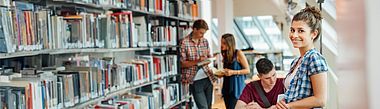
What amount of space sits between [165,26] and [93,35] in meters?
1.65

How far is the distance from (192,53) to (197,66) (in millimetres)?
160

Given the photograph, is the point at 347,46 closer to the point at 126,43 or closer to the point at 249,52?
the point at 126,43

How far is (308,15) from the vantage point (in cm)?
209

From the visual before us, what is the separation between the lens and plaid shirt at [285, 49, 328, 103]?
6.35 ft

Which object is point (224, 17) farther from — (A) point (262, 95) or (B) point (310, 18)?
(B) point (310, 18)

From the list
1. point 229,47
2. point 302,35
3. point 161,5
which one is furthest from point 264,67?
point 161,5

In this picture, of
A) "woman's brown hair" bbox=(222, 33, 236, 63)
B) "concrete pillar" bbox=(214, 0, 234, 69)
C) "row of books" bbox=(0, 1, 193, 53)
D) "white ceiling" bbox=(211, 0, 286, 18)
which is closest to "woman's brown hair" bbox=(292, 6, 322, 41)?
"row of books" bbox=(0, 1, 193, 53)

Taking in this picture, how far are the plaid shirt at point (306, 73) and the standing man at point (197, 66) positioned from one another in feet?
8.89

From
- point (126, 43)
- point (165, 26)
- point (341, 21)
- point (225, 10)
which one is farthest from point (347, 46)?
point (225, 10)

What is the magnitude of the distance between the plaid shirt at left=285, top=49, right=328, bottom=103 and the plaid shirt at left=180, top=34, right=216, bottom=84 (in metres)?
2.76

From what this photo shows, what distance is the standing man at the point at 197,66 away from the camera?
471 centimetres

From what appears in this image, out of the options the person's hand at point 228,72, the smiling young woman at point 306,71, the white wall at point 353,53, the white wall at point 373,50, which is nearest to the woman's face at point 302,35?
the smiling young woman at point 306,71

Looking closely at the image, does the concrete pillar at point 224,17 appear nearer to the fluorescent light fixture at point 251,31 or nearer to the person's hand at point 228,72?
the fluorescent light fixture at point 251,31

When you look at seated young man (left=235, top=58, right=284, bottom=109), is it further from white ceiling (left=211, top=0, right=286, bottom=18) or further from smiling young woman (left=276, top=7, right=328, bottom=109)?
white ceiling (left=211, top=0, right=286, bottom=18)
